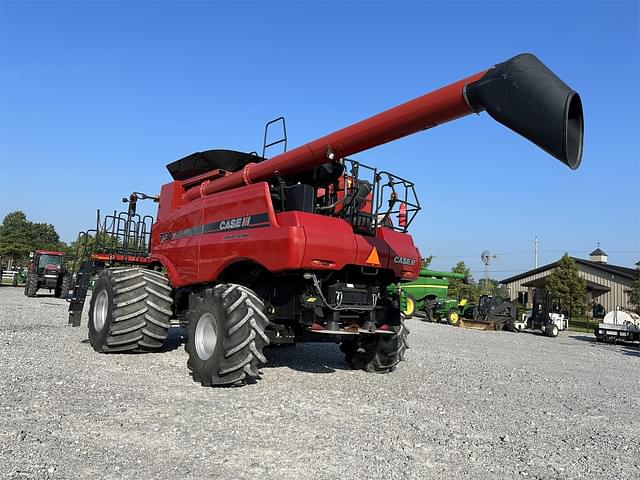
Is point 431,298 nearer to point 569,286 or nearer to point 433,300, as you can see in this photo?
point 433,300

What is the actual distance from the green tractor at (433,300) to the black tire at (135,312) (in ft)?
53.6

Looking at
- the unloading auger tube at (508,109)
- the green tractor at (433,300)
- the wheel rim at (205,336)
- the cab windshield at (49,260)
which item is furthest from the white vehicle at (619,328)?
the cab windshield at (49,260)

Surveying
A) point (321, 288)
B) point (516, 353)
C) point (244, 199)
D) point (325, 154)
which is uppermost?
point (325, 154)

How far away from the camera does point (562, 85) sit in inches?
163

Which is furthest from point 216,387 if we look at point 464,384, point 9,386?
point 464,384

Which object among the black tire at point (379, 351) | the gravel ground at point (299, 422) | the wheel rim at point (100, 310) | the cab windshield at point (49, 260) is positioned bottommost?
the gravel ground at point (299, 422)

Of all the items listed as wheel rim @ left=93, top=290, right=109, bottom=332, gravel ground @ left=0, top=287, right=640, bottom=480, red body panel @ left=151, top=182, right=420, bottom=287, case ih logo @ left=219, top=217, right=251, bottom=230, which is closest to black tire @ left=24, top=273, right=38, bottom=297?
gravel ground @ left=0, top=287, right=640, bottom=480

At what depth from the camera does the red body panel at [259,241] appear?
604 centimetres

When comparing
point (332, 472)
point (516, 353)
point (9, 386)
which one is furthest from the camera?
point (516, 353)

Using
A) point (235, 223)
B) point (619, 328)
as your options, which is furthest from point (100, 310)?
point (619, 328)

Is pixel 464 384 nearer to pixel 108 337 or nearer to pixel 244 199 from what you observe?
pixel 244 199

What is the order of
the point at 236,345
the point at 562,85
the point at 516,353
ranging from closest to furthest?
the point at 562,85 → the point at 236,345 → the point at 516,353

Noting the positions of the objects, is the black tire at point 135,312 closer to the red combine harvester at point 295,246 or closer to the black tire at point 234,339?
the red combine harvester at point 295,246

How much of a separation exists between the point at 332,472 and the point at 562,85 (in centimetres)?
357
